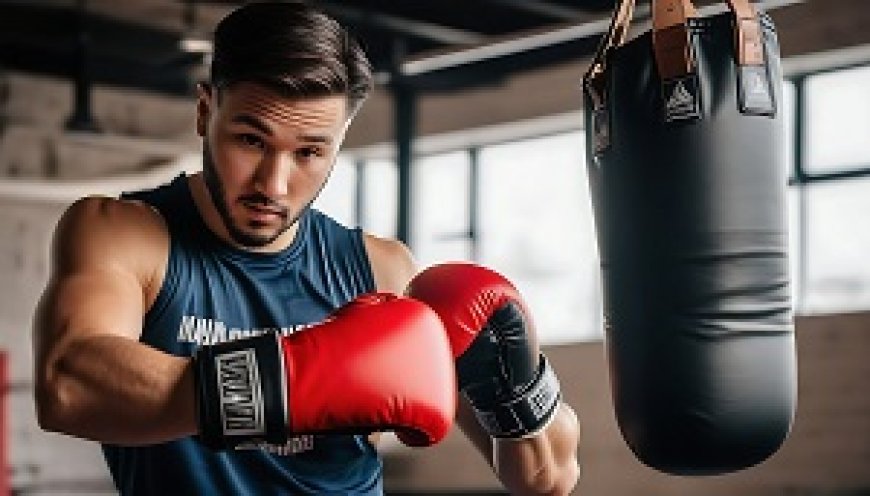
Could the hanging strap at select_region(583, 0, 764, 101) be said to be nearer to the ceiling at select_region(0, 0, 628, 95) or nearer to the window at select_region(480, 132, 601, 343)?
the ceiling at select_region(0, 0, 628, 95)

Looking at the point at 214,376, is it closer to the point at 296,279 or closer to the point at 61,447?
the point at 296,279

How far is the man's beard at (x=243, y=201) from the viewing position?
1.74 meters

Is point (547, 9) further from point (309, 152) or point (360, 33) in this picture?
point (309, 152)

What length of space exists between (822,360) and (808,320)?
0.22 m

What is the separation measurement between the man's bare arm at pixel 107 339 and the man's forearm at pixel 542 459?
0.62m

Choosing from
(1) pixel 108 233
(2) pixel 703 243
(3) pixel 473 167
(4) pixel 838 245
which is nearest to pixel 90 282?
(1) pixel 108 233

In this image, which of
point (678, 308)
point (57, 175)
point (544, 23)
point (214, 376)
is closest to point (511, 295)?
point (678, 308)

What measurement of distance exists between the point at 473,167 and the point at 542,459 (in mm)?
6763

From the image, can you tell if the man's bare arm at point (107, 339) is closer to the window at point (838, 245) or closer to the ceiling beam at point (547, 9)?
the window at point (838, 245)

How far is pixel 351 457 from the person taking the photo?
1972 mm

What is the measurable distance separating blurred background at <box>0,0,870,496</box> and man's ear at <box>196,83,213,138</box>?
5215 mm

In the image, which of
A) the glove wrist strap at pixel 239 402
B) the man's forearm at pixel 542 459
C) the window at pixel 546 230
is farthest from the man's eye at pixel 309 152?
the window at pixel 546 230

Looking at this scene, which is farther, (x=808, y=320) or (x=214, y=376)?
(x=808, y=320)

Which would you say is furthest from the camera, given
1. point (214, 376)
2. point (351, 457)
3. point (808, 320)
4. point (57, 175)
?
point (57, 175)
